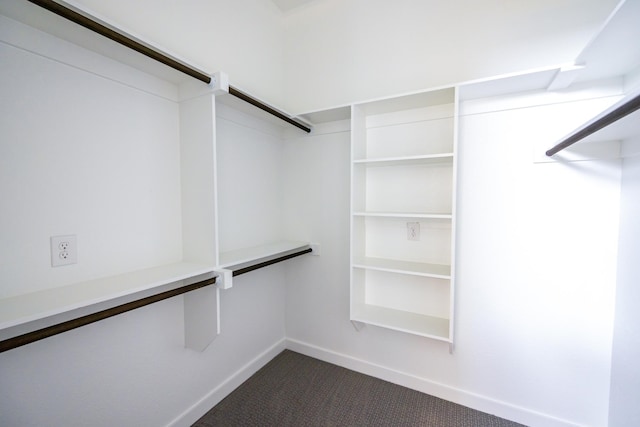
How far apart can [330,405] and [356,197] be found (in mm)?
1444

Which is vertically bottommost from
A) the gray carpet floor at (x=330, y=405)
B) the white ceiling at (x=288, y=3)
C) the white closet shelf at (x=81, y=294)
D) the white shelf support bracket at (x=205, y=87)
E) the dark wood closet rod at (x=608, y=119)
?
the gray carpet floor at (x=330, y=405)

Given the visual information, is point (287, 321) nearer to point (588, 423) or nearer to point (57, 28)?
point (588, 423)

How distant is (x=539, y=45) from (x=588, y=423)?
2223mm

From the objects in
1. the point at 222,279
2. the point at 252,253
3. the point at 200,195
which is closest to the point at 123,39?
the point at 200,195

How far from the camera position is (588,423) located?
1.50 meters

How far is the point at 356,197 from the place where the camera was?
6.20 ft

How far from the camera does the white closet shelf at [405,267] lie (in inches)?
64.1

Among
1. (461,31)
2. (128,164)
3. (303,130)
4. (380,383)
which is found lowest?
(380,383)

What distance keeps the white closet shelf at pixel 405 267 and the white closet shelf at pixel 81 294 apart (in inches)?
41.2

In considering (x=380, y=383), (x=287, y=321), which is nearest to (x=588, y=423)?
(x=380, y=383)

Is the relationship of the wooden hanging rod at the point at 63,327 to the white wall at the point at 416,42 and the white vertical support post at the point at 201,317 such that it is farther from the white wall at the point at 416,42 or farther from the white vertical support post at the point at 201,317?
the white wall at the point at 416,42

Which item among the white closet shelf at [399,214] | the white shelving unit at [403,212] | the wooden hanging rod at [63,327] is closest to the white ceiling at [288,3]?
the white shelving unit at [403,212]

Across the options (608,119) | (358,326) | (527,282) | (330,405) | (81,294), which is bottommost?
(330,405)

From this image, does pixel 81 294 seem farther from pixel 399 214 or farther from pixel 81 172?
pixel 399 214
